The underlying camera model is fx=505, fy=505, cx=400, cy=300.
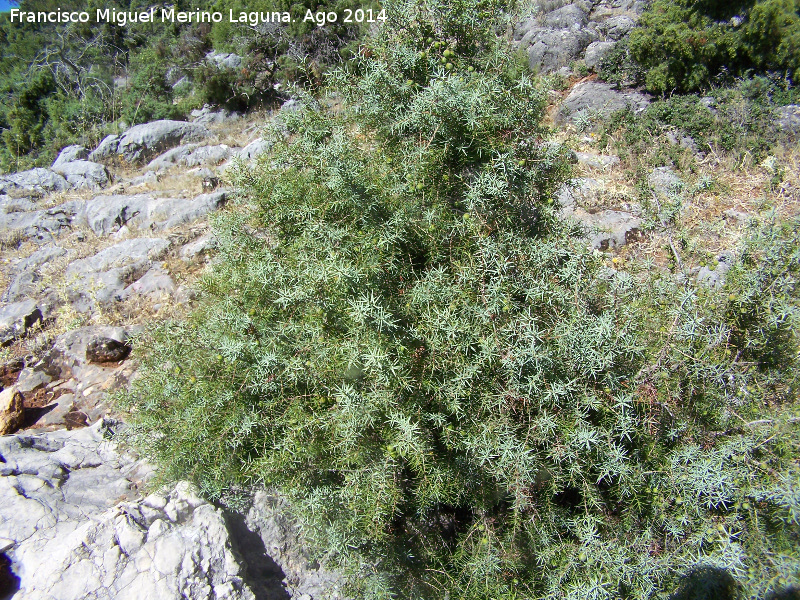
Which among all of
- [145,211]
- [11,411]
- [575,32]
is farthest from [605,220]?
[575,32]

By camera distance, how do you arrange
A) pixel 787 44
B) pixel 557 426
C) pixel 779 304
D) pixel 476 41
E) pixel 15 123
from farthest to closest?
pixel 15 123 → pixel 787 44 → pixel 476 41 → pixel 779 304 → pixel 557 426

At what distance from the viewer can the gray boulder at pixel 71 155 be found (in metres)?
9.97

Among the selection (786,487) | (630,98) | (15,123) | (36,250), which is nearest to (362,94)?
(786,487)

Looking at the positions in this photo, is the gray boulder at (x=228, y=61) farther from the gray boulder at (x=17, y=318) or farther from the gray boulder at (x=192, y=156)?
the gray boulder at (x=17, y=318)

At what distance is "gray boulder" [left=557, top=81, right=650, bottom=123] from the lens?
26.2ft

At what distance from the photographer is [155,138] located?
A: 9938 millimetres

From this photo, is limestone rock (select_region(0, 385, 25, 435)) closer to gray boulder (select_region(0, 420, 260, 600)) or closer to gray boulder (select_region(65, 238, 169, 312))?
gray boulder (select_region(0, 420, 260, 600))

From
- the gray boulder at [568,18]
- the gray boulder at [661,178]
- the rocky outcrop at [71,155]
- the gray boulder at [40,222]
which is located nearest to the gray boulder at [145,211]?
the gray boulder at [40,222]

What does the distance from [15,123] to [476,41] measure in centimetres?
1466

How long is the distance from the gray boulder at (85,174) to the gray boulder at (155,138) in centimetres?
67

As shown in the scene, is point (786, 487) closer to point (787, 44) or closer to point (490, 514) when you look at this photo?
point (490, 514)

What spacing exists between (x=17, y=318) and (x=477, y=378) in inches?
208

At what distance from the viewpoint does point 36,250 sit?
273 inches

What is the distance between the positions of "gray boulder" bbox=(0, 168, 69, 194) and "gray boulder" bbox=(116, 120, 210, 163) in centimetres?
127
